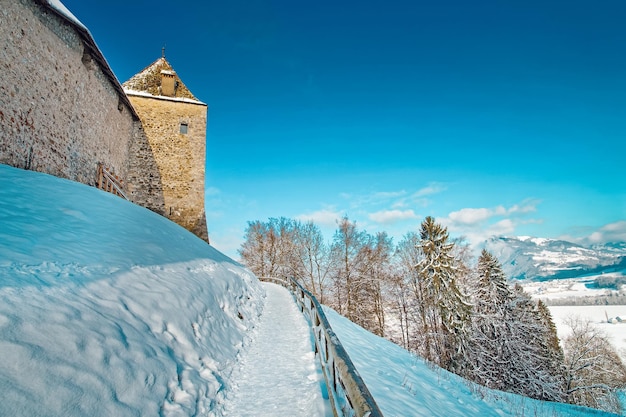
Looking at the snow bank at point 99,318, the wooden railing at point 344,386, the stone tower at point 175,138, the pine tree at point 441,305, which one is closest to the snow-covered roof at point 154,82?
the stone tower at point 175,138

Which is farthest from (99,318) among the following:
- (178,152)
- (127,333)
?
(178,152)

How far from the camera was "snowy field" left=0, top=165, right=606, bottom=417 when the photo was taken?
109 inches

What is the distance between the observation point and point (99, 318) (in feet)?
11.9

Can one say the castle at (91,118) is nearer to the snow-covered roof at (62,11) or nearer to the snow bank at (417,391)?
the snow-covered roof at (62,11)

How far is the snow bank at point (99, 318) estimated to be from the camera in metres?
2.68

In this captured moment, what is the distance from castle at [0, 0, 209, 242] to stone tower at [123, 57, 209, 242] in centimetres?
6

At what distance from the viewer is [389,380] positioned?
20.2 ft

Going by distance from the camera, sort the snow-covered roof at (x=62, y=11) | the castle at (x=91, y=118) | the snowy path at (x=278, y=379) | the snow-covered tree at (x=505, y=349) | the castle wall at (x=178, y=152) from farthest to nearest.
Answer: the castle wall at (x=178, y=152), the snow-covered tree at (x=505, y=349), the snow-covered roof at (x=62, y=11), the castle at (x=91, y=118), the snowy path at (x=278, y=379)

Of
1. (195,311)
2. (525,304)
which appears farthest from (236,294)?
(525,304)

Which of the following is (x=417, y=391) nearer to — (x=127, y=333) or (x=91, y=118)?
(x=127, y=333)

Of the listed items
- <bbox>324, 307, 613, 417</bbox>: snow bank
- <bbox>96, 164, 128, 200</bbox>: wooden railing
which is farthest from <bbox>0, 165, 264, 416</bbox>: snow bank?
<bbox>96, 164, 128, 200</bbox>: wooden railing

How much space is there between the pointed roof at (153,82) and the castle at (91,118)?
2.5 inches

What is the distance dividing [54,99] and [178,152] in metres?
8.61

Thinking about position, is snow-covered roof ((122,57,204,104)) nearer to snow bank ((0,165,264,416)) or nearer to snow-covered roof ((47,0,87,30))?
snow-covered roof ((47,0,87,30))
